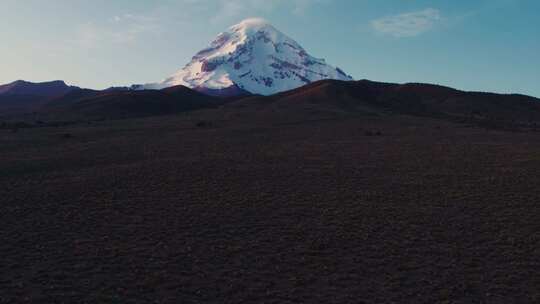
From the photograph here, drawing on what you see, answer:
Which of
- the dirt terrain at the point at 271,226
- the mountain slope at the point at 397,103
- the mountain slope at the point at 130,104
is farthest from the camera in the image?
the mountain slope at the point at 130,104

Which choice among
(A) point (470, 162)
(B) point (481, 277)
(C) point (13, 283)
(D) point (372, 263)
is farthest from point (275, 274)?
(A) point (470, 162)

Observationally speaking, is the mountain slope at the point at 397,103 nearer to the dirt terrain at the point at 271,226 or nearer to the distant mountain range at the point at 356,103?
the distant mountain range at the point at 356,103

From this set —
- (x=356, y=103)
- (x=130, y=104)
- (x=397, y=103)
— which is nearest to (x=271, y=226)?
(x=356, y=103)

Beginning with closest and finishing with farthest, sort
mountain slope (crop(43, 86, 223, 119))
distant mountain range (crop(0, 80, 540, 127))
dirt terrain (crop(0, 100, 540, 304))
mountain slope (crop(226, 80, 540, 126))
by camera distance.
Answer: dirt terrain (crop(0, 100, 540, 304)), mountain slope (crop(226, 80, 540, 126)), distant mountain range (crop(0, 80, 540, 127)), mountain slope (crop(43, 86, 223, 119))

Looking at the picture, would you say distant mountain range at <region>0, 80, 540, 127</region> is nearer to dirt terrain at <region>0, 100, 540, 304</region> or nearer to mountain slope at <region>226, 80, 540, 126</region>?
mountain slope at <region>226, 80, 540, 126</region>

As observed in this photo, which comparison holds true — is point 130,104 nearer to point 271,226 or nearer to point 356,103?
point 356,103

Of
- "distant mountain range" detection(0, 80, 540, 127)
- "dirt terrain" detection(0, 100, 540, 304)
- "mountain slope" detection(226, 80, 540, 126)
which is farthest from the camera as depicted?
"distant mountain range" detection(0, 80, 540, 127)

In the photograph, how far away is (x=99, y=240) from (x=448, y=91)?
11198 centimetres

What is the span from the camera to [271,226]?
2167 centimetres

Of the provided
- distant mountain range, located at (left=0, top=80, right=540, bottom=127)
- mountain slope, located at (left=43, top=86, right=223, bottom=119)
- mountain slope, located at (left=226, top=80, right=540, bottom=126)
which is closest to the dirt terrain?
mountain slope, located at (left=226, top=80, right=540, bottom=126)

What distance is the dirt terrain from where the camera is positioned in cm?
1552

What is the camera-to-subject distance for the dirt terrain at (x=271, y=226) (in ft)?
50.9

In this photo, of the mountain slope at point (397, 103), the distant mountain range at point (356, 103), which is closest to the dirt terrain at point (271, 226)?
the mountain slope at point (397, 103)

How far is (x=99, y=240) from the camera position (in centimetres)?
1989
